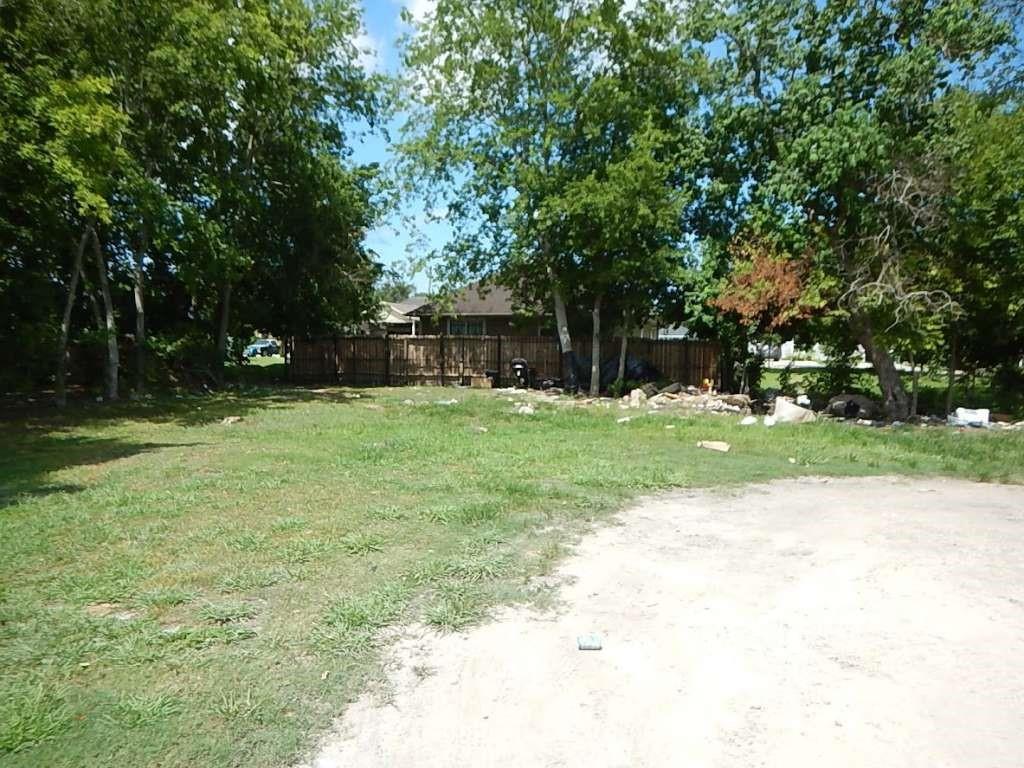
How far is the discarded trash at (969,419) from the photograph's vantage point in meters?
13.3

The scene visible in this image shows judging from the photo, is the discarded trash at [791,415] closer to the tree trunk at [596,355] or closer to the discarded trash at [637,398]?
the discarded trash at [637,398]

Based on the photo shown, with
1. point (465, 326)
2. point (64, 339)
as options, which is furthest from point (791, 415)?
point (465, 326)

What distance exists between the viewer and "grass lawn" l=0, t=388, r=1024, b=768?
110 inches

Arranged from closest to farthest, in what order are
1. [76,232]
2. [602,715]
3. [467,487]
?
[602,715], [467,487], [76,232]

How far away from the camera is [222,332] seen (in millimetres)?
20016

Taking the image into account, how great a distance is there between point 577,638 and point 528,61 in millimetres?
18247

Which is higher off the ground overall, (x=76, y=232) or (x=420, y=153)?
(x=420, y=153)

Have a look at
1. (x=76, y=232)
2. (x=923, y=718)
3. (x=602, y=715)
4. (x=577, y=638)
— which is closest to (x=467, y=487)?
(x=577, y=638)

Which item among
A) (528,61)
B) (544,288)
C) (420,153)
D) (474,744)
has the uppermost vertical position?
(528,61)

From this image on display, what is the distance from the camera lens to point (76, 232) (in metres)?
14.6

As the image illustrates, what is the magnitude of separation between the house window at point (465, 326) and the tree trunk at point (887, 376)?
64.7ft

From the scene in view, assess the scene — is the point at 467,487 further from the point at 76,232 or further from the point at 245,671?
the point at 76,232

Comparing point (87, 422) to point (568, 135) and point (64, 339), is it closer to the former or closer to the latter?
point (64, 339)

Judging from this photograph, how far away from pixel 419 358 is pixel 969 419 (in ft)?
51.2
